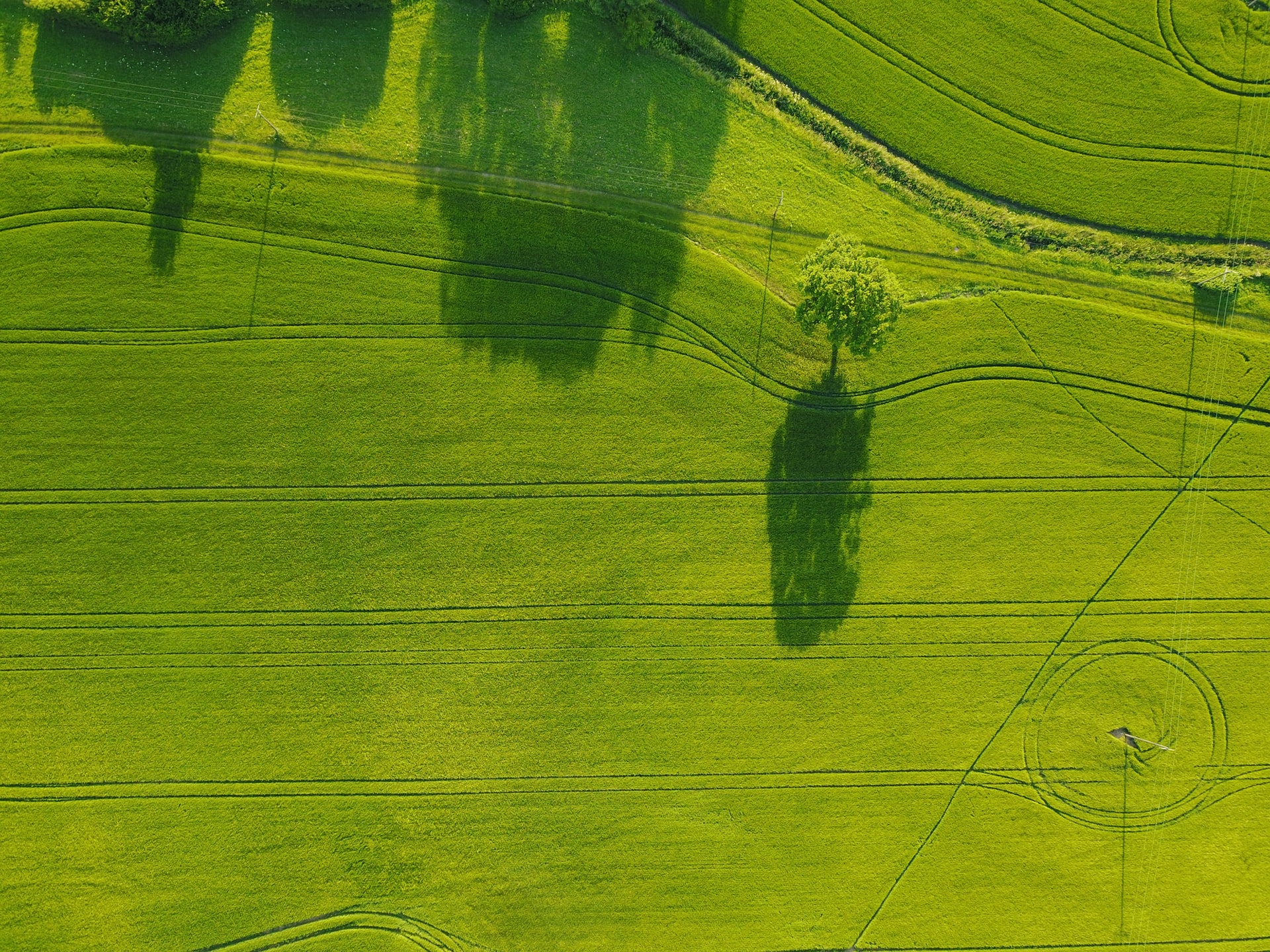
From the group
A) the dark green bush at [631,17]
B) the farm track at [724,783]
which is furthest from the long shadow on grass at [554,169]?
the farm track at [724,783]

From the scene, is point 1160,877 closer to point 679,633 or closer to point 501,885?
point 679,633

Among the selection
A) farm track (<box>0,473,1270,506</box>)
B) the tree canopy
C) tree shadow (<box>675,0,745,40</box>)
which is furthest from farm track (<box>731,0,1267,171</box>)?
farm track (<box>0,473,1270,506</box>)

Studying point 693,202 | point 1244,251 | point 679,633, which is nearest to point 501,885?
point 679,633

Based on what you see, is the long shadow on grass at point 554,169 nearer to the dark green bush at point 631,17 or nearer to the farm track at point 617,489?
the dark green bush at point 631,17

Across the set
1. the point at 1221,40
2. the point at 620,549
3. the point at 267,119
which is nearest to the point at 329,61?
the point at 267,119

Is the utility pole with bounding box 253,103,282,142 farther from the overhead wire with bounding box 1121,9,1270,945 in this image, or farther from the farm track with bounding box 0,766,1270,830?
the overhead wire with bounding box 1121,9,1270,945

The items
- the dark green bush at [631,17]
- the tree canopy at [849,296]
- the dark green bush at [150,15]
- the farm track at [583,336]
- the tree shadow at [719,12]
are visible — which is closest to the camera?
the tree canopy at [849,296]
